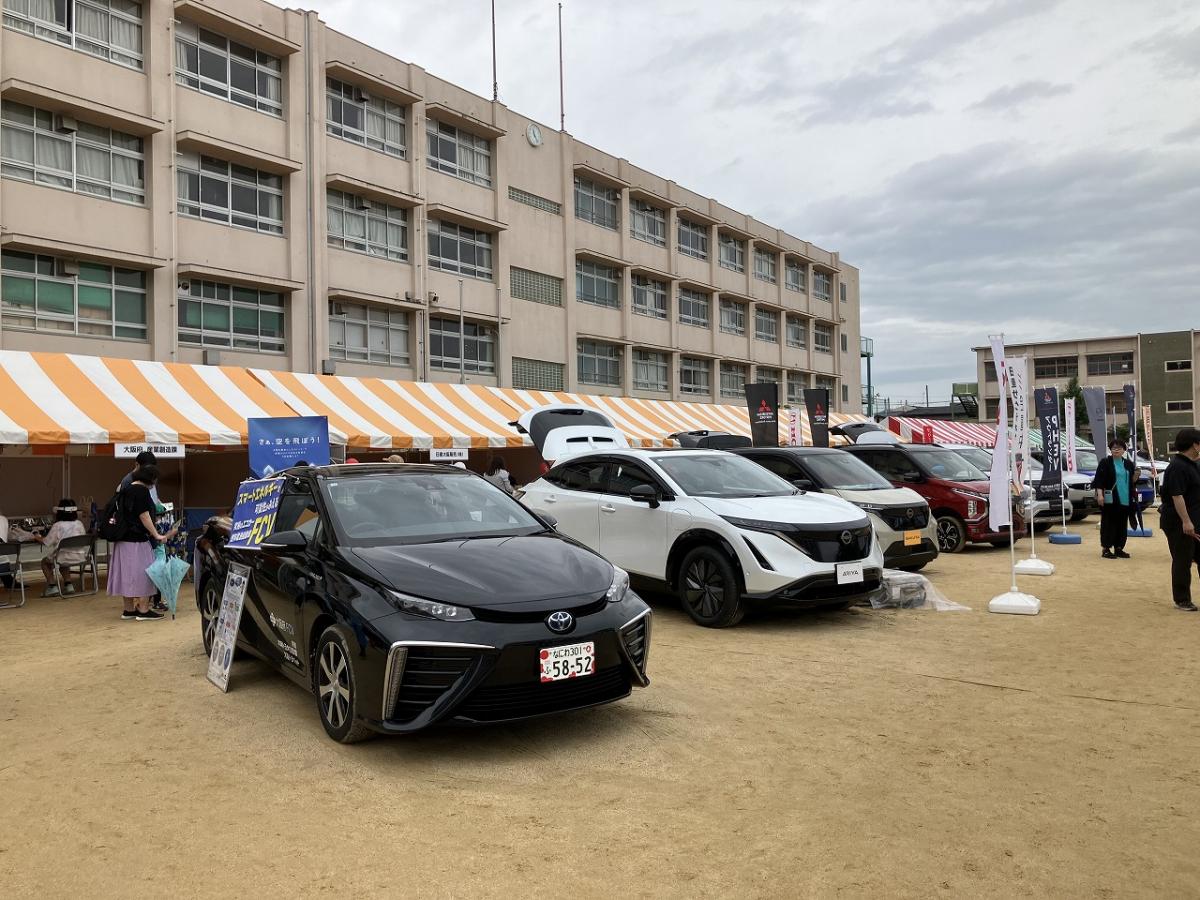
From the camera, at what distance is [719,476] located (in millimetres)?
9086

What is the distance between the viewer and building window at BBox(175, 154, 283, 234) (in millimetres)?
21234

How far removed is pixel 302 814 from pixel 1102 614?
7.78 metres

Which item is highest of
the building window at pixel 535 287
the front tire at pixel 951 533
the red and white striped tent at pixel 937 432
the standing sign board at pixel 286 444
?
the building window at pixel 535 287

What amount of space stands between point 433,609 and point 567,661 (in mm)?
721

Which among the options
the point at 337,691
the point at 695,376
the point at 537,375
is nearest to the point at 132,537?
the point at 337,691

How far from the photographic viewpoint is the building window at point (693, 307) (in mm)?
40500

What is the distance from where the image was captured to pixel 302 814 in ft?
12.7

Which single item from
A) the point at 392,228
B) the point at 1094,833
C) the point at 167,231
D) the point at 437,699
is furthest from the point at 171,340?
the point at 1094,833

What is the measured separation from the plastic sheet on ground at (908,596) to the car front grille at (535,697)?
16.5 ft

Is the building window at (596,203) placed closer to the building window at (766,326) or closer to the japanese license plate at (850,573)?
the building window at (766,326)

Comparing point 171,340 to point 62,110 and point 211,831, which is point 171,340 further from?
point 211,831

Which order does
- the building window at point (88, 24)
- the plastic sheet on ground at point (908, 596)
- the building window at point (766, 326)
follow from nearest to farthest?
the plastic sheet on ground at point (908, 596)
the building window at point (88, 24)
the building window at point (766, 326)

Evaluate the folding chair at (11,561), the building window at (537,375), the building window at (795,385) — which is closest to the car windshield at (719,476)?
the folding chair at (11,561)

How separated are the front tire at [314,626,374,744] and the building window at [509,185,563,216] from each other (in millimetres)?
27530
